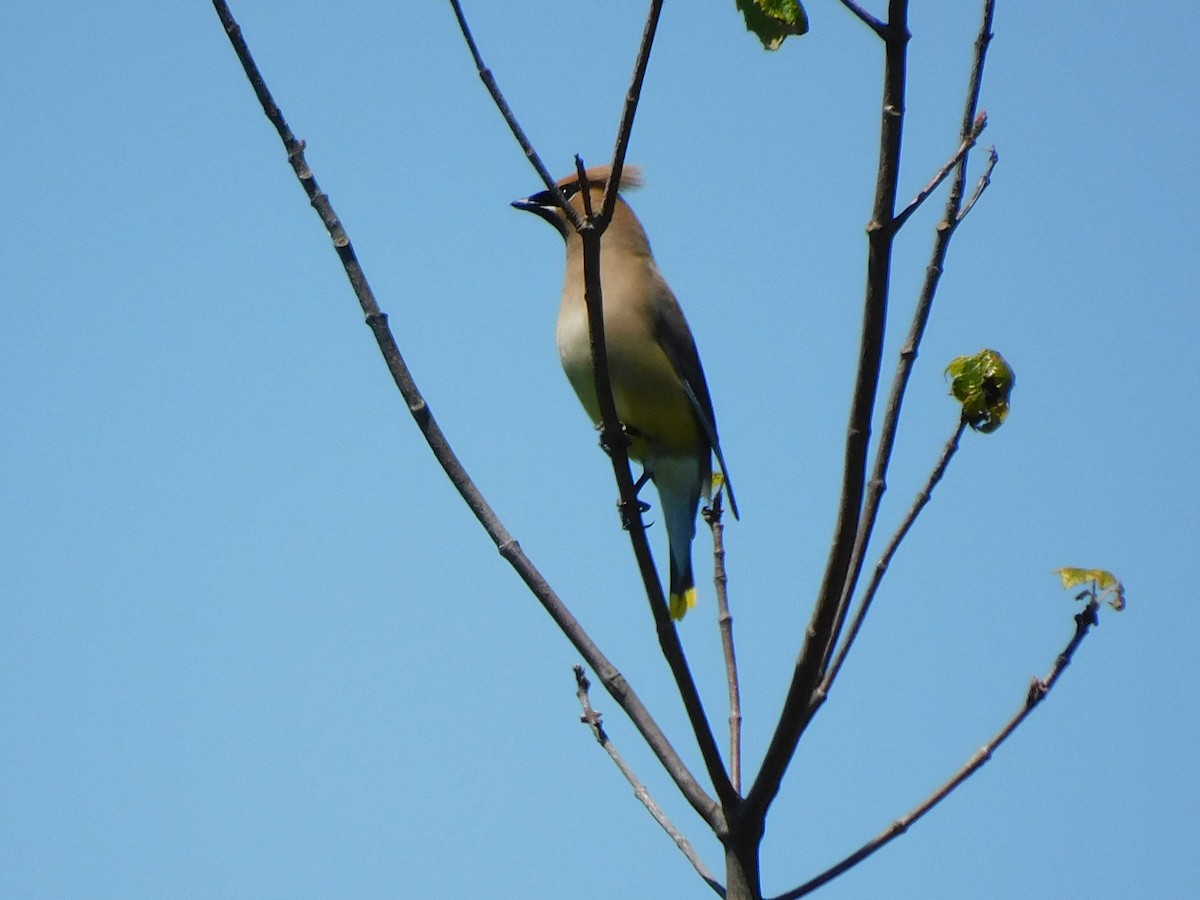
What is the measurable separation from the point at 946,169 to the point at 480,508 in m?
0.87

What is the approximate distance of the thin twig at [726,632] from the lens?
92.4 inches

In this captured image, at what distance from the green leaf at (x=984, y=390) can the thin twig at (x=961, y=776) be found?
1.10 ft

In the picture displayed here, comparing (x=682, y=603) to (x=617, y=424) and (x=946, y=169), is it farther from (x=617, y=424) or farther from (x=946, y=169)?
(x=946, y=169)

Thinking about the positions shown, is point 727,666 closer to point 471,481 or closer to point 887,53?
point 471,481

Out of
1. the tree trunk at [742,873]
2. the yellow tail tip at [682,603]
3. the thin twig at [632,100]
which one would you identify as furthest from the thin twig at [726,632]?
the yellow tail tip at [682,603]

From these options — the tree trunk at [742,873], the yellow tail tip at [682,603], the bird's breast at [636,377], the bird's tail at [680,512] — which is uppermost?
the bird's breast at [636,377]

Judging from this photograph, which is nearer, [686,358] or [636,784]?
[636,784]

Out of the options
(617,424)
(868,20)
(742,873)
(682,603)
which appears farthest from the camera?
(682,603)

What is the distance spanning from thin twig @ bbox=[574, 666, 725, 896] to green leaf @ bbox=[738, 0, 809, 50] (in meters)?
1.20

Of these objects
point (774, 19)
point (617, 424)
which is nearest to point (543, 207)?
point (617, 424)

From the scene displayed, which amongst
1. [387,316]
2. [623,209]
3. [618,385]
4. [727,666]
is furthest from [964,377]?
[623,209]

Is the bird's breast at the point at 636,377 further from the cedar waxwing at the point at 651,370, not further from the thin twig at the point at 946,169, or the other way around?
the thin twig at the point at 946,169

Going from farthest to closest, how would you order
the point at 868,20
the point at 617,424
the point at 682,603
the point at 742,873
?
the point at 682,603 → the point at 617,424 → the point at 742,873 → the point at 868,20

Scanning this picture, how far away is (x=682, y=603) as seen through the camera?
173 inches
